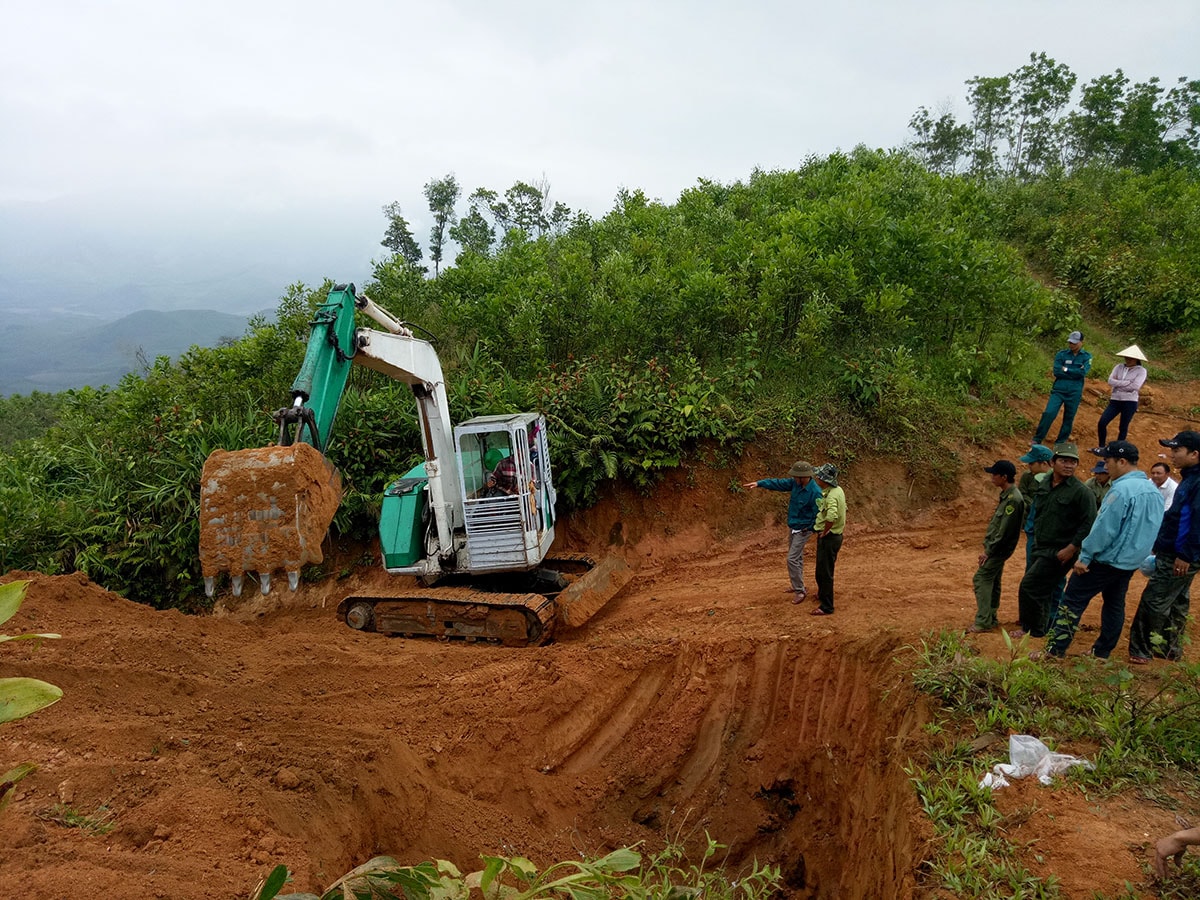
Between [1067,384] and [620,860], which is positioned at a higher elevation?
[1067,384]

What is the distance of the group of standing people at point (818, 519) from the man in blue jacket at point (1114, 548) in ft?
6.32

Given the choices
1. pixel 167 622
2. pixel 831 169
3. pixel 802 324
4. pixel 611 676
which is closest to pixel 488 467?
pixel 611 676

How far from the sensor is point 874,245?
11.6 m

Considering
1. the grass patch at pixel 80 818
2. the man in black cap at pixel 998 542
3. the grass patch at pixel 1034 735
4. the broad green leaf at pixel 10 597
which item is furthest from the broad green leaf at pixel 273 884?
the man in black cap at pixel 998 542

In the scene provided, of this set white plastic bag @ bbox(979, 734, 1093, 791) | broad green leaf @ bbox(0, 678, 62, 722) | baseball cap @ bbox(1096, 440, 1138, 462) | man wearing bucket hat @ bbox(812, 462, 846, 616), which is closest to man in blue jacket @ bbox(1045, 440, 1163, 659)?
baseball cap @ bbox(1096, 440, 1138, 462)

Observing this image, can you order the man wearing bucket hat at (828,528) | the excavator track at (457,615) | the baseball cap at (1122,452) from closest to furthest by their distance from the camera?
the baseball cap at (1122,452)
the man wearing bucket hat at (828,528)
the excavator track at (457,615)

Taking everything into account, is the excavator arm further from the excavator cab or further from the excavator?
the excavator cab

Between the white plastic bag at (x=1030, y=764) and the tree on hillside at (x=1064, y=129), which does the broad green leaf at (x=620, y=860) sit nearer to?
the white plastic bag at (x=1030, y=764)

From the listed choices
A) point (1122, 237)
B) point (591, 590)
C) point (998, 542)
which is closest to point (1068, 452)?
point (998, 542)

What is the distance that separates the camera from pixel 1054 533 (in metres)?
5.40

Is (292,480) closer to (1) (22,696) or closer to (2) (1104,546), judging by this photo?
(1) (22,696)

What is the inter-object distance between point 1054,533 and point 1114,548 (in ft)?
1.73

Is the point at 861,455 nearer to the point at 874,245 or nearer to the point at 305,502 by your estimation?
the point at 874,245

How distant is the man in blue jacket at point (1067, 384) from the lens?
9414 mm
